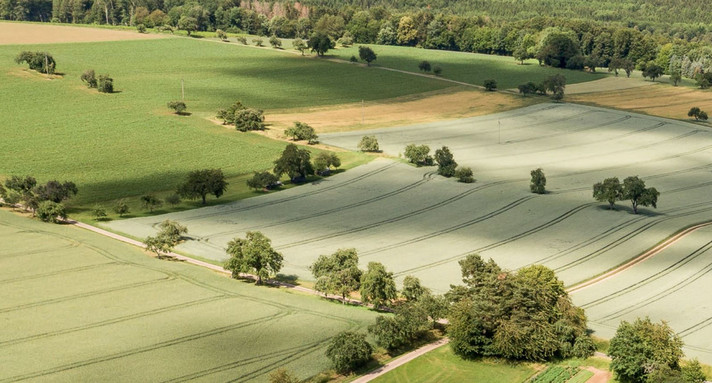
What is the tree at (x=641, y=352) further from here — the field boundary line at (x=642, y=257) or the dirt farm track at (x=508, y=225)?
the field boundary line at (x=642, y=257)

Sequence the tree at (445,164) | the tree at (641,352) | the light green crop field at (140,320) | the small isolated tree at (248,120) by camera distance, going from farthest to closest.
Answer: the small isolated tree at (248,120) → the tree at (445,164) → the light green crop field at (140,320) → the tree at (641,352)

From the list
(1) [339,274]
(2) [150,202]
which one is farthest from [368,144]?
(1) [339,274]

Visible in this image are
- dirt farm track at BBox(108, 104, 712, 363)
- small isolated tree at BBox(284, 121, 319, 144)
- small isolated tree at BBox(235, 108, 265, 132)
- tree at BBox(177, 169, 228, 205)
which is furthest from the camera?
small isolated tree at BBox(235, 108, 265, 132)

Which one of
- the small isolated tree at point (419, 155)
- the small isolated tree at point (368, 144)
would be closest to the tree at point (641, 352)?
the small isolated tree at point (419, 155)

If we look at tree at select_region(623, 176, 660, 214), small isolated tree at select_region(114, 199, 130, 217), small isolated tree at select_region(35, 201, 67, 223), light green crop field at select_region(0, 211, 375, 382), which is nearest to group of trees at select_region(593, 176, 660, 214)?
tree at select_region(623, 176, 660, 214)

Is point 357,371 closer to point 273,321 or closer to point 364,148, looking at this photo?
point 273,321

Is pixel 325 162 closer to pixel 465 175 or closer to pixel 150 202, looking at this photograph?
pixel 465 175

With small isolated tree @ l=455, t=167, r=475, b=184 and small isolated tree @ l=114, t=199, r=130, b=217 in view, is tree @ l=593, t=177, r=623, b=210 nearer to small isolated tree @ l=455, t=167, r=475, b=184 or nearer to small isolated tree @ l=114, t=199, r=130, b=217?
small isolated tree @ l=455, t=167, r=475, b=184
